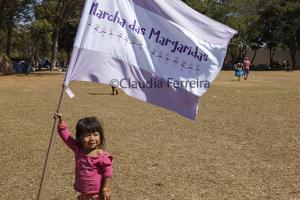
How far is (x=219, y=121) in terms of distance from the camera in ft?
44.2

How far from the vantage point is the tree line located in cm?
4844

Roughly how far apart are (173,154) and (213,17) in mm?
66461

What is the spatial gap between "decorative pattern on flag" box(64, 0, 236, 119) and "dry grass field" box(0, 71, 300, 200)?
208cm

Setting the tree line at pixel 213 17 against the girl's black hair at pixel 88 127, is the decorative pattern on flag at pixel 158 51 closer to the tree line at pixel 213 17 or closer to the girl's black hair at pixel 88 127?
the girl's black hair at pixel 88 127

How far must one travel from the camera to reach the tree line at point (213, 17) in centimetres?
4844

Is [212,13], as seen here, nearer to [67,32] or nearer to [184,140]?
[67,32]

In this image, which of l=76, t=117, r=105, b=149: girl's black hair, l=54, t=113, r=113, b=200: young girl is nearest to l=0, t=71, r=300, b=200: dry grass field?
l=54, t=113, r=113, b=200: young girl

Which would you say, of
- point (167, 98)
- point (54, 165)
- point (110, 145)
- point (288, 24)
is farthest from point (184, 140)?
point (288, 24)

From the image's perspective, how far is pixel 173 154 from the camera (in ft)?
29.6

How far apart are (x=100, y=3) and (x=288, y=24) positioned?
67321 millimetres

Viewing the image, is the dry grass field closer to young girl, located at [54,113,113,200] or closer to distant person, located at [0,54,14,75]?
young girl, located at [54,113,113,200]

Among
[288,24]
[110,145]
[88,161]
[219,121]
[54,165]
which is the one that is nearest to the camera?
[88,161]

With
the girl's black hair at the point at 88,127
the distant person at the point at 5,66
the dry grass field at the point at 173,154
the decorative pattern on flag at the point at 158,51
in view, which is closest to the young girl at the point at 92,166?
the girl's black hair at the point at 88,127

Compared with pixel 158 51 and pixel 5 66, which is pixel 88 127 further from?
pixel 5 66
